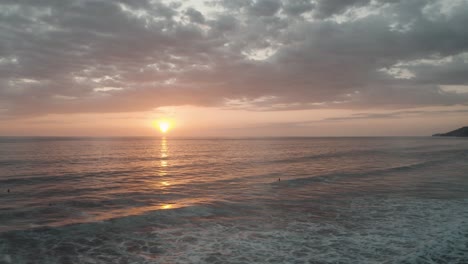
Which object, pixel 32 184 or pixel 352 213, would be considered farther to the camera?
pixel 32 184

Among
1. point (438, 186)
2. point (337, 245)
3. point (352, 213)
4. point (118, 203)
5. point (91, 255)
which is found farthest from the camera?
point (438, 186)

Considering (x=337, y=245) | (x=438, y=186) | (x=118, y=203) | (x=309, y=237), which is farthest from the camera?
(x=438, y=186)

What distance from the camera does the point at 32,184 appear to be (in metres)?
29.3

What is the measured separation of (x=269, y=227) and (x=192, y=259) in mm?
5420

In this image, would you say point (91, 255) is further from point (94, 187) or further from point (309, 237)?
point (94, 187)

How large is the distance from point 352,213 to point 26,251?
17345 millimetres

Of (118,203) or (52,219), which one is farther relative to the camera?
(118,203)

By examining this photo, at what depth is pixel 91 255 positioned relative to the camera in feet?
40.3

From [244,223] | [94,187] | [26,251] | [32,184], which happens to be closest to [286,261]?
[244,223]

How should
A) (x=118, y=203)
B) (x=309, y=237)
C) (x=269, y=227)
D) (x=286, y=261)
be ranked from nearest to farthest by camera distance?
(x=286, y=261) < (x=309, y=237) < (x=269, y=227) < (x=118, y=203)

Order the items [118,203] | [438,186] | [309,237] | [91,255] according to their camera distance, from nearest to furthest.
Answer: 1. [91,255]
2. [309,237]
3. [118,203]
4. [438,186]

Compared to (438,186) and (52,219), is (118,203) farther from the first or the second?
(438,186)

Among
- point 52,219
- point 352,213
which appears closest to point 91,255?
point 52,219

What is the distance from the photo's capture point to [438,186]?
27.9m
